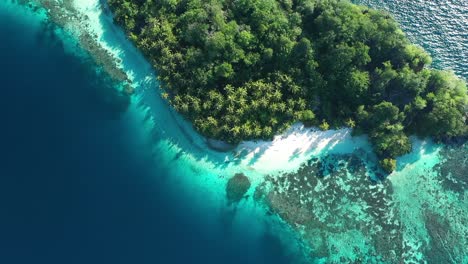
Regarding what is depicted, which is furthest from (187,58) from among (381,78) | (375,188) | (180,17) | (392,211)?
(392,211)

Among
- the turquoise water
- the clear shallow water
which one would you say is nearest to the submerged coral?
the turquoise water

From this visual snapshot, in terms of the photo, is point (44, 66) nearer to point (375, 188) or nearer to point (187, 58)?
point (187, 58)

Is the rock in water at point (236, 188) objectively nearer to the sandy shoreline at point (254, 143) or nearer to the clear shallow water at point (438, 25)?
the sandy shoreline at point (254, 143)

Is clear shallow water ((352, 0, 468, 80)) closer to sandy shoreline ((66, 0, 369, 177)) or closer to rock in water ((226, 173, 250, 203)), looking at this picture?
sandy shoreline ((66, 0, 369, 177))

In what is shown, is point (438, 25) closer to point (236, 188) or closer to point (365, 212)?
point (365, 212)

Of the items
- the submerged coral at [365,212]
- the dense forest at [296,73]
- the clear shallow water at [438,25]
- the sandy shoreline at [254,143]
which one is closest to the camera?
the dense forest at [296,73]

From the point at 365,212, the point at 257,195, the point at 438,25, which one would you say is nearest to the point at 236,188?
the point at 257,195

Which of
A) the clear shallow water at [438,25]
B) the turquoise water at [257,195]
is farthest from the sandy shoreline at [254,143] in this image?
the clear shallow water at [438,25]
